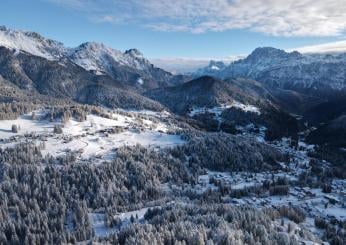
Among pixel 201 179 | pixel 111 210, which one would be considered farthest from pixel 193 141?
pixel 111 210

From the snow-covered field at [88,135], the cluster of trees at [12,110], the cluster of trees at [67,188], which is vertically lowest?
the cluster of trees at [67,188]

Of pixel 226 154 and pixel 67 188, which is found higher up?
pixel 226 154

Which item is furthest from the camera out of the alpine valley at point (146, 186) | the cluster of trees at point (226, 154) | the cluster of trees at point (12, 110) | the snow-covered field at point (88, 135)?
the cluster of trees at point (12, 110)

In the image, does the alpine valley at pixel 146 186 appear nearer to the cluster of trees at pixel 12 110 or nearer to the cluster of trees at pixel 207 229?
the cluster of trees at pixel 207 229

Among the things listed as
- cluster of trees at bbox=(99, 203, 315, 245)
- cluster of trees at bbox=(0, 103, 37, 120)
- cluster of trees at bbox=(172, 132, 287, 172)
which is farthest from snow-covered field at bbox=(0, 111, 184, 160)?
cluster of trees at bbox=(99, 203, 315, 245)

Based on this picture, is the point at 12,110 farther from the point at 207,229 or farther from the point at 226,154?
the point at 207,229

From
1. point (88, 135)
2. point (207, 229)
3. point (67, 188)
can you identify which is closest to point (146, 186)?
point (67, 188)

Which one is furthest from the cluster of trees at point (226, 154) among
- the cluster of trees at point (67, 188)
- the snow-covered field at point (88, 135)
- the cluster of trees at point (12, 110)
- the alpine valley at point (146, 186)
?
the cluster of trees at point (12, 110)

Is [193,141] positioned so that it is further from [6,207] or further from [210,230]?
[210,230]
